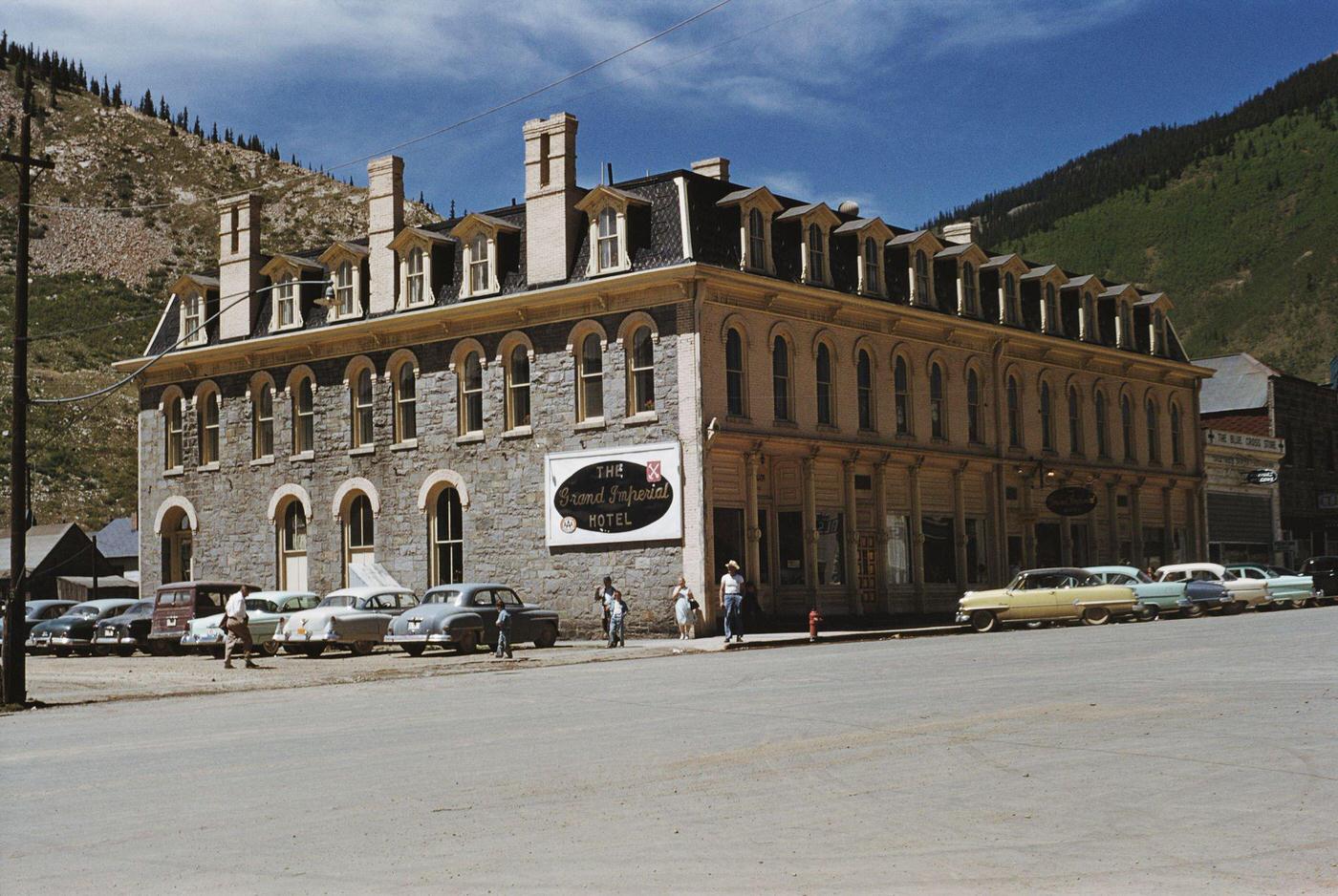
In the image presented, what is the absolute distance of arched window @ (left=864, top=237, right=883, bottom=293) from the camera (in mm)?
42719

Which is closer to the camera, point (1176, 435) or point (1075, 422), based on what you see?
point (1075, 422)

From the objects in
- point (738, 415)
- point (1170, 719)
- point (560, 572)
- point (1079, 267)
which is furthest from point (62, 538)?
point (1079, 267)

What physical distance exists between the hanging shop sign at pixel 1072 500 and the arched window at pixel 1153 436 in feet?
29.7

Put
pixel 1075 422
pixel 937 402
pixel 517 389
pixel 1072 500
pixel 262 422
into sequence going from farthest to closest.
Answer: pixel 1075 422 → pixel 1072 500 → pixel 262 422 → pixel 937 402 → pixel 517 389

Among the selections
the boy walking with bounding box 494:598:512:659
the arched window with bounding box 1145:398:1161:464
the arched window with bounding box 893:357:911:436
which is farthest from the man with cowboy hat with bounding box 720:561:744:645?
the arched window with bounding box 1145:398:1161:464

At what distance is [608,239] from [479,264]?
4402mm

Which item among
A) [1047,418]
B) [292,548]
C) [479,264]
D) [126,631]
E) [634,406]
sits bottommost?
[126,631]

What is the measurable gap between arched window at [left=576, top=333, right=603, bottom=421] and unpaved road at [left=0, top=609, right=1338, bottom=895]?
1933cm

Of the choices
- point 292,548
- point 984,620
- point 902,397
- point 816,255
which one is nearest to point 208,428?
point 292,548

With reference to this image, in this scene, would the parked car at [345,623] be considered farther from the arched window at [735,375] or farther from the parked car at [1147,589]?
the parked car at [1147,589]

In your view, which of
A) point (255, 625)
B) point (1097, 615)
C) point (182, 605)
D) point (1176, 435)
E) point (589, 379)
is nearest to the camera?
point (255, 625)

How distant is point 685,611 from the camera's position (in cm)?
3509

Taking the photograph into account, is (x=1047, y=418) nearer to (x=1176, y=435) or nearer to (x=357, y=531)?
(x=1176, y=435)

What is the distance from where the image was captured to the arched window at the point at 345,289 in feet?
147
